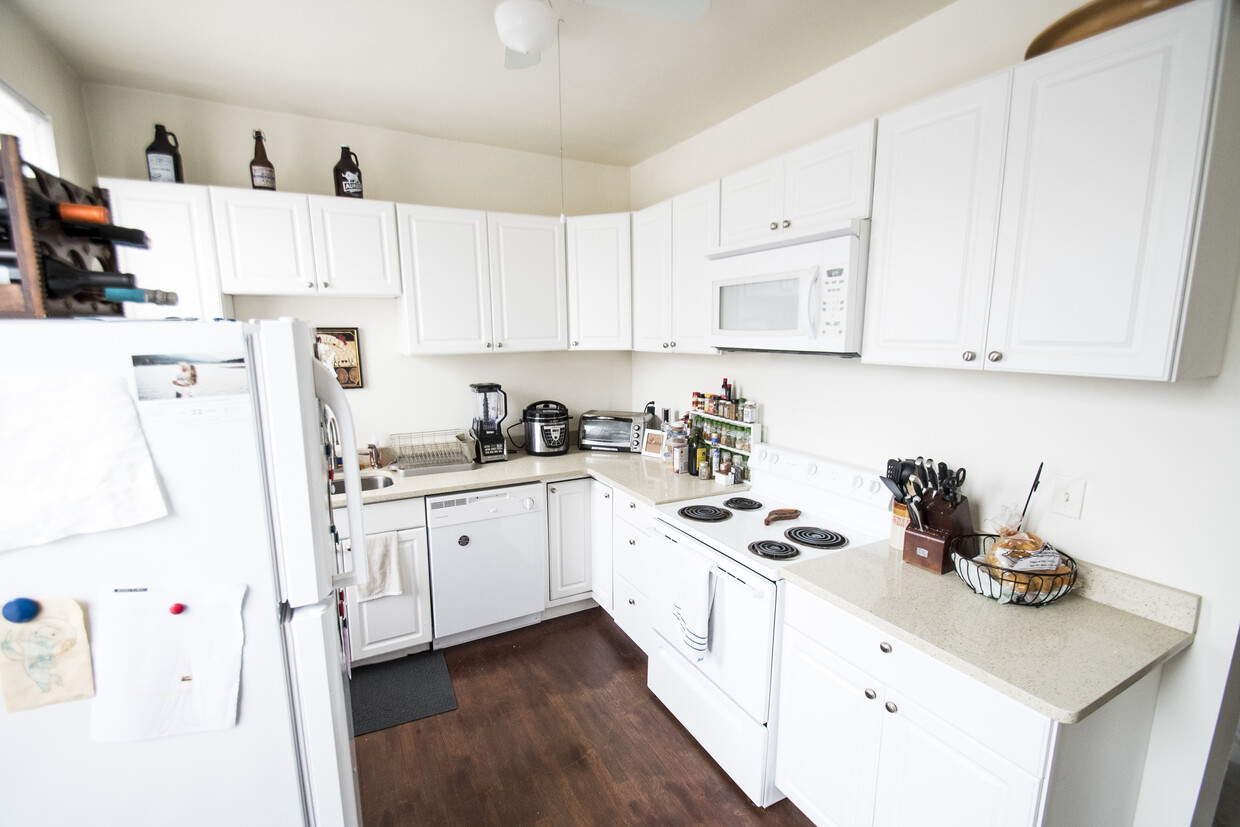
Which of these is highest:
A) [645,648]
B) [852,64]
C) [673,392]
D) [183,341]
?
[852,64]

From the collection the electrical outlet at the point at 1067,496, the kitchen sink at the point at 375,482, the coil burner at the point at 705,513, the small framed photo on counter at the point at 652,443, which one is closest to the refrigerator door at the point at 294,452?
the coil burner at the point at 705,513

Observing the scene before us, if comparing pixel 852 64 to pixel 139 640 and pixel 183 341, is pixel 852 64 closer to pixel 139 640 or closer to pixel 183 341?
pixel 183 341

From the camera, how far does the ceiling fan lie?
145 centimetres

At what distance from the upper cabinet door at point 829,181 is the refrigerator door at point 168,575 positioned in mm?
1744

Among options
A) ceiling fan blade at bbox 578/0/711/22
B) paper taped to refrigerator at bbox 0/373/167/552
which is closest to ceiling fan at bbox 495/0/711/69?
ceiling fan blade at bbox 578/0/711/22

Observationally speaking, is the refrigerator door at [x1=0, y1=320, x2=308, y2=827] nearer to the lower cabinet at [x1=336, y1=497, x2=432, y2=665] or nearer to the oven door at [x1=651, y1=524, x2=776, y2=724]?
the oven door at [x1=651, y1=524, x2=776, y2=724]

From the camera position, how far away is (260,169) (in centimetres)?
236

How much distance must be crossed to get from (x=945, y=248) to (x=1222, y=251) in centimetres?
54

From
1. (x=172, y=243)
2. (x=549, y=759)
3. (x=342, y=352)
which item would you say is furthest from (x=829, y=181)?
(x=172, y=243)

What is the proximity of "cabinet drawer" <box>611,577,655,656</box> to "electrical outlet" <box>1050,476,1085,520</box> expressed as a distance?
5.27ft

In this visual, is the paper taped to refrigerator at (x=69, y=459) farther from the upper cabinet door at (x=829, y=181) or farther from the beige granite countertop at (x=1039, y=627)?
the upper cabinet door at (x=829, y=181)

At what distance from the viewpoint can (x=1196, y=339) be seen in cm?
112

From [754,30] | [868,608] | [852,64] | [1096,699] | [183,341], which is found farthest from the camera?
[852,64]

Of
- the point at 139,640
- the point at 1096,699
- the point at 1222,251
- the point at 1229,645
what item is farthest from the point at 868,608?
the point at 139,640
